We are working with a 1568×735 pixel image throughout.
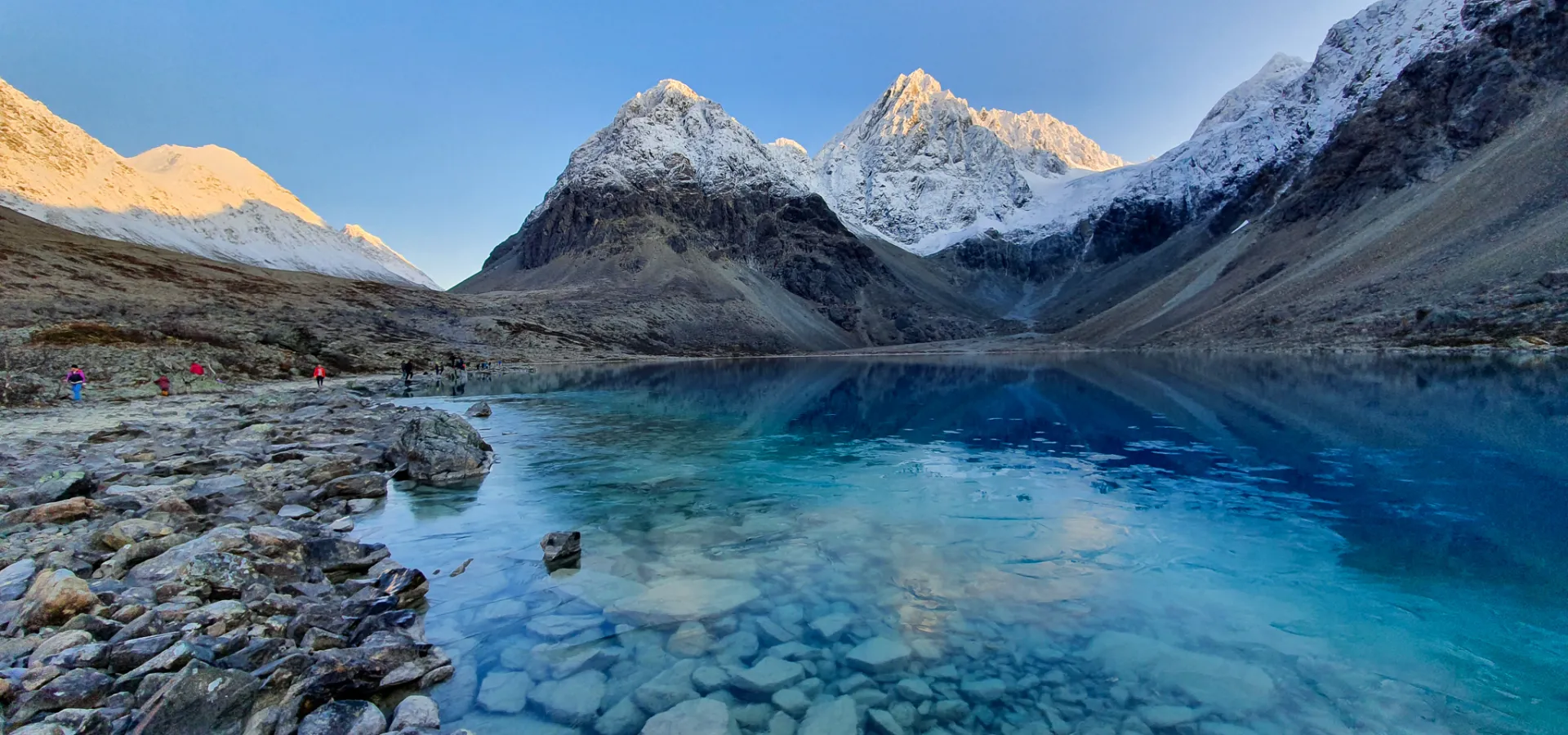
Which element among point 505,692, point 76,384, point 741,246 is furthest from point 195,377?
point 741,246

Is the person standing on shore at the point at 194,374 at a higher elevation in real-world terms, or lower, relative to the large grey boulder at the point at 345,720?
higher

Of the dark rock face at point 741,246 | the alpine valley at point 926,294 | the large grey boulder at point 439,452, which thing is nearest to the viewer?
the large grey boulder at point 439,452

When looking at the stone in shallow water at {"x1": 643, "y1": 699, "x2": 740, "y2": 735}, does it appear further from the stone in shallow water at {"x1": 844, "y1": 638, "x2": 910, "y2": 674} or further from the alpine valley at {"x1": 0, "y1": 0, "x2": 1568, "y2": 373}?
the alpine valley at {"x1": 0, "y1": 0, "x2": 1568, "y2": 373}

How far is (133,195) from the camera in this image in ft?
508

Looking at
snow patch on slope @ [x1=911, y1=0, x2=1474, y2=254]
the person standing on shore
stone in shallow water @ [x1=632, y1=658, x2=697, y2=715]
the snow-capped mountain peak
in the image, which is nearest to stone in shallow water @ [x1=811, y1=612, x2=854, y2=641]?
stone in shallow water @ [x1=632, y1=658, x2=697, y2=715]

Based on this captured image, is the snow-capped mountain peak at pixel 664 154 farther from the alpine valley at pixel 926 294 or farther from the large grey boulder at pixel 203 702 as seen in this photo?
the large grey boulder at pixel 203 702

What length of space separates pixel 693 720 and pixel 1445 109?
15649 cm

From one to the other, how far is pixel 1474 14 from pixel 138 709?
178424 millimetres

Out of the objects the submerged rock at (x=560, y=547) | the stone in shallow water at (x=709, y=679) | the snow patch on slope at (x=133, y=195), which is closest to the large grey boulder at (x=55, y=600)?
the submerged rock at (x=560, y=547)

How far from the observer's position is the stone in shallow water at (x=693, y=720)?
19.3 ft

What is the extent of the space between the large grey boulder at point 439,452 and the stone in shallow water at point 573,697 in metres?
11.0

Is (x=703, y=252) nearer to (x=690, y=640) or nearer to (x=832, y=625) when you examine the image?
(x=832, y=625)

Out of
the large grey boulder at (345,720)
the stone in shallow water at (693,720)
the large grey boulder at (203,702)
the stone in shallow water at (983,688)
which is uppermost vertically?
the large grey boulder at (203,702)

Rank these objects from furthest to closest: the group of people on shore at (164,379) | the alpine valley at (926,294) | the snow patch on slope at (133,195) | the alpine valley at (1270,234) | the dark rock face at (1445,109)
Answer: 1. the snow patch on slope at (133,195)
2. the dark rock face at (1445,109)
3. the alpine valley at (1270,234)
4. the alpine valley at (926,294)
5. the group of people on shore at (164,379)
